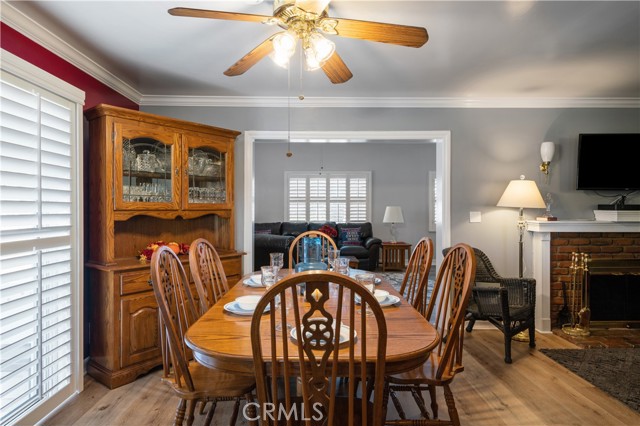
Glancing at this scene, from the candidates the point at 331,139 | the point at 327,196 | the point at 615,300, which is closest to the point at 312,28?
the point at 331,139

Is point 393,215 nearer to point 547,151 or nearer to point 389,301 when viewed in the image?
point 547,151

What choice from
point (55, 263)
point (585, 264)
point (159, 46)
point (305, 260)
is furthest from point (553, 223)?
point (55, 263)

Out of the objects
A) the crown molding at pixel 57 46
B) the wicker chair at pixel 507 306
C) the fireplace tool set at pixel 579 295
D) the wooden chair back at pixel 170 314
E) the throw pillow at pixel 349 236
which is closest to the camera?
the wooden chair back at pixel 170 314

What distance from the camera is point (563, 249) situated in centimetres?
371

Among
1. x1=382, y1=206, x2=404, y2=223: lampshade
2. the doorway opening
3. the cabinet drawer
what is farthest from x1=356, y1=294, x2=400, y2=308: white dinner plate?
x1=382, y1=206, x2=404, y2=223: lampshade

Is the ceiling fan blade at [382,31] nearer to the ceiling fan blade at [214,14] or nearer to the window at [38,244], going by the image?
the ceiling fan blade at [214,14]

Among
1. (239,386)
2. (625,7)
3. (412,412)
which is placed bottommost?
(412,412)

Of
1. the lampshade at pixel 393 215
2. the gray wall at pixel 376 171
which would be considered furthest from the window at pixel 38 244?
the lampshade at pixel 393 215

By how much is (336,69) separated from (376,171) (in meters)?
5.84

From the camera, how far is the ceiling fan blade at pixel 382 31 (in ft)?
5.27

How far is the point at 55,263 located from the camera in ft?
7.30

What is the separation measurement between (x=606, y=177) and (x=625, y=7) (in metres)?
2.09

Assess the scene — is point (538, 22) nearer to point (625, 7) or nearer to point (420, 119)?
point (625, 7)

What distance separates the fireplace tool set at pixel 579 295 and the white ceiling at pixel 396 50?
1612mm
